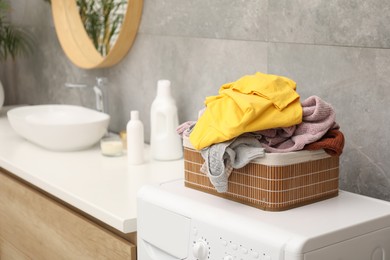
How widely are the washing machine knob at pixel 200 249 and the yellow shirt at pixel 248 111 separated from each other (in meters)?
0.22

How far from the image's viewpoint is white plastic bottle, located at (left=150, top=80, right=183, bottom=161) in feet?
7.42

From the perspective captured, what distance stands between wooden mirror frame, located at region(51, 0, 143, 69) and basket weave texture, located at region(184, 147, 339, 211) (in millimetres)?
1071

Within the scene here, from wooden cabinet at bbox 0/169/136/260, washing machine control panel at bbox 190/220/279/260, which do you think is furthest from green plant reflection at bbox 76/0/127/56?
washing machine control panel at bbox 190/220/279/260

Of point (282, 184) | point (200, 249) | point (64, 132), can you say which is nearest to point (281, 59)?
point (282, 184)

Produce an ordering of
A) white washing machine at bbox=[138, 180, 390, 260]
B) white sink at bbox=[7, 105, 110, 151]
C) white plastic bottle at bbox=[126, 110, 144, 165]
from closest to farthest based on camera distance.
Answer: white washing machine at bbox=[138, 180, 390, 260], white plastic bottle at bbox=[126, 110, 144, 165], white sink at bbox=[7, 105, 110, 151]

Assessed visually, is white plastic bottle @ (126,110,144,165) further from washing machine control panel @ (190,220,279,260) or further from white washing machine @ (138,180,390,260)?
washing machine control panel @ (190,220,279,260)

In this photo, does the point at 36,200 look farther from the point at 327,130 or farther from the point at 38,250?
the point at 327,130

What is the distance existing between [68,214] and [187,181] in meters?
0.48

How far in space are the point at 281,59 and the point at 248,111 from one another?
0.53 meters

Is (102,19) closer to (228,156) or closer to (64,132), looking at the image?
(64,132)

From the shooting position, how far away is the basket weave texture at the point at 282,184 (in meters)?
1.42

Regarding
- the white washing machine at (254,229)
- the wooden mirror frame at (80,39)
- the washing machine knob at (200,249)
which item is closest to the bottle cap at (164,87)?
the wooden mirror frame at (80,39)

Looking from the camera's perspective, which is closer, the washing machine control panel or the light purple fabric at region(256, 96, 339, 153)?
the washing machine control panel


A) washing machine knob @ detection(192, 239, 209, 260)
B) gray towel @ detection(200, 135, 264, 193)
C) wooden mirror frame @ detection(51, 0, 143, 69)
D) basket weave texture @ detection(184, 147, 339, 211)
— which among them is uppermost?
wooden mirror frame @ detection(51, 0, 143, 69)
